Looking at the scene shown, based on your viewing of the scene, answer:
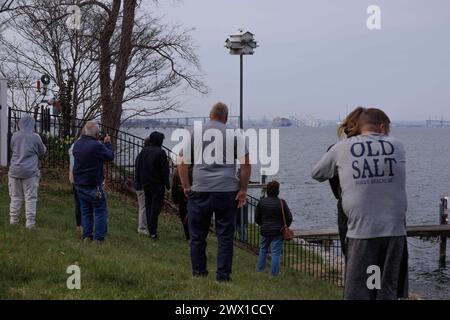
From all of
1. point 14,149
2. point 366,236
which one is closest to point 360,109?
point 366,236

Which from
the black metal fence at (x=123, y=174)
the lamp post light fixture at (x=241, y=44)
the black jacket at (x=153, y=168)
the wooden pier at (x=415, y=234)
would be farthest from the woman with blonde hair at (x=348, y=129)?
the wooden pier at (x=415, y=234)

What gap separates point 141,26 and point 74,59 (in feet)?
10.1

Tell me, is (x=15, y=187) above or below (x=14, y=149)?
below

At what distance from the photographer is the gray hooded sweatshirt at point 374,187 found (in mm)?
4906

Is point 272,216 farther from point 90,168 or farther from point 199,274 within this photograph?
point 199,274

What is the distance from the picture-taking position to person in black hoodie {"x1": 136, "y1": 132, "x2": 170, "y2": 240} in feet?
36.4

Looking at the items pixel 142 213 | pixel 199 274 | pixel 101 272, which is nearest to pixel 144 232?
pixel 142 213

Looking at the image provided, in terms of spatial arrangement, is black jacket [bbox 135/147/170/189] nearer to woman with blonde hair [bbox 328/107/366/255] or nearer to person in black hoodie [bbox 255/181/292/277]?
person in black hoodie [bbox 255/181/292/277]

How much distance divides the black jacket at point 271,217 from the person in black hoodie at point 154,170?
6.32ft

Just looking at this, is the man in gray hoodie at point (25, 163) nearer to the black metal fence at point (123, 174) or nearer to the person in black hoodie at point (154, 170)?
the person in black hoodie at point (154, 170)

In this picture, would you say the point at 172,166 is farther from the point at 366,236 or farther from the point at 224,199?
the point at 366,236

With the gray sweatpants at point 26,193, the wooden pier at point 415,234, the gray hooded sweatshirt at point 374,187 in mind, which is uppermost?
the gray hooded sweatshirt at point 374,187

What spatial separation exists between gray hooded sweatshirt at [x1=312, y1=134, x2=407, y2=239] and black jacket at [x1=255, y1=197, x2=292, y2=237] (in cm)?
522
